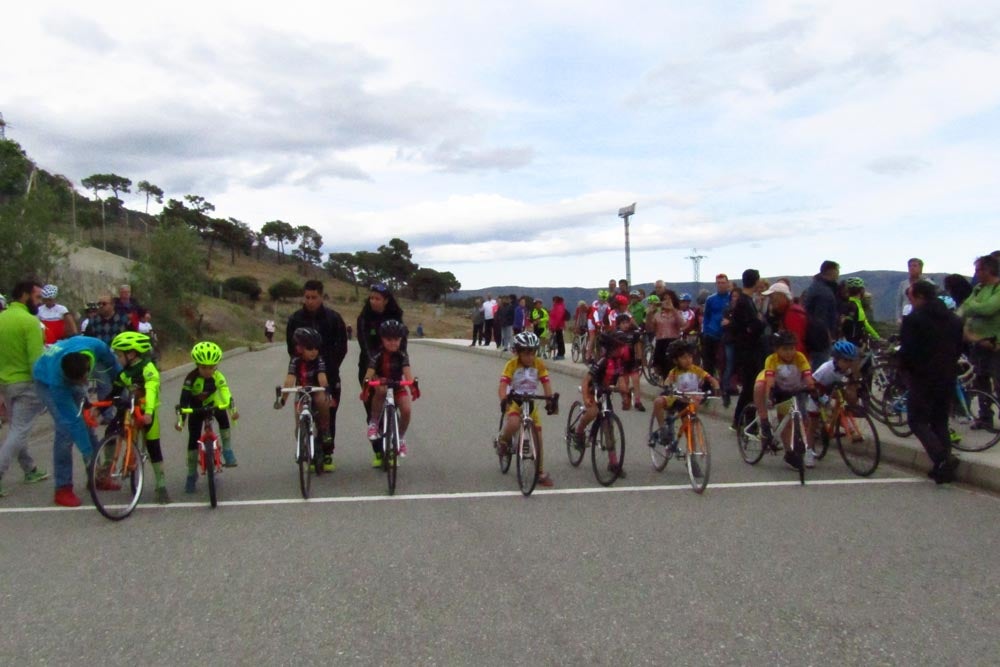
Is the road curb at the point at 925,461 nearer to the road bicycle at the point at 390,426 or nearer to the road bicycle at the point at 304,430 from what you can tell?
the road bicycle at the point at 390,426

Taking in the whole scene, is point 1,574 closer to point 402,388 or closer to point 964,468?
point 402,388

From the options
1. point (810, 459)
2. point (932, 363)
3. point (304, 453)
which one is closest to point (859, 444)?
point (810, 459)

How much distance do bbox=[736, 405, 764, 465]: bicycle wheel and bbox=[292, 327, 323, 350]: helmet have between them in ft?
14.7

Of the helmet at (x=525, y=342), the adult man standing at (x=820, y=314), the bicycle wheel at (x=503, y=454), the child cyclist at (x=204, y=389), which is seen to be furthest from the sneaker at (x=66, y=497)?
the adult man standing at (x=820, y=314)

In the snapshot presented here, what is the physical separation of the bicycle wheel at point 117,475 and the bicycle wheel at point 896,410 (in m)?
7.96

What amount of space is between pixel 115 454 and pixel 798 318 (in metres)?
7.27

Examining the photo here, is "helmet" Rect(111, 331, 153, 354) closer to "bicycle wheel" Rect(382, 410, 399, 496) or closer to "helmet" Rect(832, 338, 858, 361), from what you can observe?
"bicycle wheel" Rect(382, 410, 399, 496)

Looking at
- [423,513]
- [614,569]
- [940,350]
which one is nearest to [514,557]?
[614,569]

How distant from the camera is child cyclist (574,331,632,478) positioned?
884 centimetres

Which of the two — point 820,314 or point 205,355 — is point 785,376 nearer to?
point 820,314

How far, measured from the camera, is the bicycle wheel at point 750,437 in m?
9.53

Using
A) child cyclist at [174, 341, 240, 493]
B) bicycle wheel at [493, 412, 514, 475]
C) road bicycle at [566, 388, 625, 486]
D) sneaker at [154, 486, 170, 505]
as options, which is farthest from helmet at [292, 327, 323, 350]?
road bicycle at [566, 388, 625, 486]

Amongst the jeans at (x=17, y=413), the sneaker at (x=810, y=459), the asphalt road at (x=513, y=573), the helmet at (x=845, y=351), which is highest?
the helmet at (x=845, y=351)

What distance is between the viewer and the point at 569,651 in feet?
14.7
